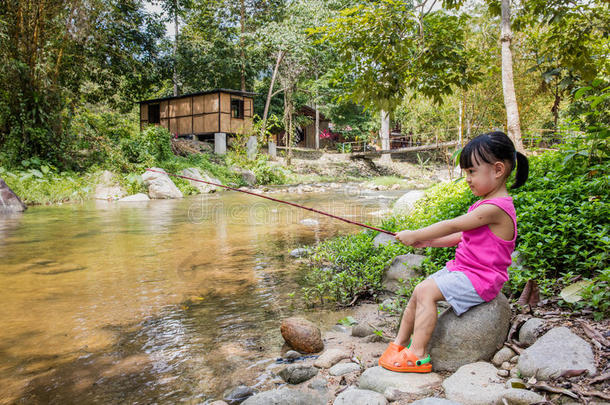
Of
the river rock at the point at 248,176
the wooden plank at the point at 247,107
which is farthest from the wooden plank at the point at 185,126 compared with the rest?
the river rock at the point at 248,176

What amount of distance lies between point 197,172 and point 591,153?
1813cm

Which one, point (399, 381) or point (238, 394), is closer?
point (399, 381)

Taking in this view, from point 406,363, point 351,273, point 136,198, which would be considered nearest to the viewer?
point 406,363

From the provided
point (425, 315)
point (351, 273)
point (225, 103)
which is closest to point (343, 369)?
point (425, 315)

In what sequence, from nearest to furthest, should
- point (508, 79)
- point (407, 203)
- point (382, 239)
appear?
1. point (382, 239)
2. point (508, 79)
3. point (407, 203)

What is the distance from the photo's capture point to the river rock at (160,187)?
16.7 metres

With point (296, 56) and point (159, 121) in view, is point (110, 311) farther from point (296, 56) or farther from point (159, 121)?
point (159, 121)

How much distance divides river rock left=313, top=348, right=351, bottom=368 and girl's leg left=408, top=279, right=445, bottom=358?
27.9 inches

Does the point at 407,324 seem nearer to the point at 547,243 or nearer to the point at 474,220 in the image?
the point at 474,220

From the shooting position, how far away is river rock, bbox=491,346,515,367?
8.30 feet

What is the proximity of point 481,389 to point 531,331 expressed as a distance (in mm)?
673

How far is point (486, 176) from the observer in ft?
8.10

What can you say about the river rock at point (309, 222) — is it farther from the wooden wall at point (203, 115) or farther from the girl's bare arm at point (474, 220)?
the wooden wall at point (203, 115)

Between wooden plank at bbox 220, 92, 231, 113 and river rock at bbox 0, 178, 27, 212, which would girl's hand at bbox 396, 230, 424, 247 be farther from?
wooden plank at bbox 220, 92, 231, 113
